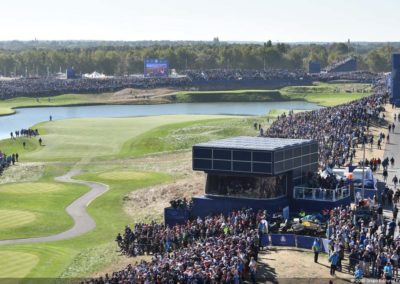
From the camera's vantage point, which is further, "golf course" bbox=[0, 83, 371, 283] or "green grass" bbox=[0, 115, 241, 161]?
"green grass" bbox=[0, 115, 241, 161]

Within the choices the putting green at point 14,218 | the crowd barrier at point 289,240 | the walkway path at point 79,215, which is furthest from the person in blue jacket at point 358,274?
the putting green at point 14,218

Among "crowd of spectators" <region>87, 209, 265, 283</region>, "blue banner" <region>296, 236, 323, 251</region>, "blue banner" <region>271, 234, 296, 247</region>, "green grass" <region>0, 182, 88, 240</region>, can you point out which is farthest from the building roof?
"green grass" <region>0, 182, 88, 240</region>

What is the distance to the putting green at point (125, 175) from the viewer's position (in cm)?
8638

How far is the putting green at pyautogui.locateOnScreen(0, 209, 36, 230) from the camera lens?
64.9 m

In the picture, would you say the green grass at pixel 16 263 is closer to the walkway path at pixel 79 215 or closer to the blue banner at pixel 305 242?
the walkway path at pixel 79 215

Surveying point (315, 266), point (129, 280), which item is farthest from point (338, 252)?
point (129, 280)

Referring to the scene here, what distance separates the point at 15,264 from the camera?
52.3 meters

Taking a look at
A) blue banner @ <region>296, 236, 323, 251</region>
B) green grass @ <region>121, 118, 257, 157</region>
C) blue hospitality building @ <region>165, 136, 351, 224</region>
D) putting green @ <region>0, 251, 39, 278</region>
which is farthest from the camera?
green grass @ <region>121, 118, 257, 157</region>

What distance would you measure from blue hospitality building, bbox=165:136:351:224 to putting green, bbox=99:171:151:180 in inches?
1141

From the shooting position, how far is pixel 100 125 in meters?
133

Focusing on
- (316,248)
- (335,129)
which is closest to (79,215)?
(335,129)

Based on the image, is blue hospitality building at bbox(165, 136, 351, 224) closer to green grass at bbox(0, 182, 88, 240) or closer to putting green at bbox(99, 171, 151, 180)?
green grass at bbox(0, 182, 88, 240)

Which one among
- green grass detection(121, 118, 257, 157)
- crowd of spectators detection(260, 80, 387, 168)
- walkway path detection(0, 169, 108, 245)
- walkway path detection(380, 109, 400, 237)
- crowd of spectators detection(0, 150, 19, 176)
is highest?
crowd of spectators detection(260, 80, 387, 168)

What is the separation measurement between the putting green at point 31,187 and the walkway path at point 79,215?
10.3 feet
